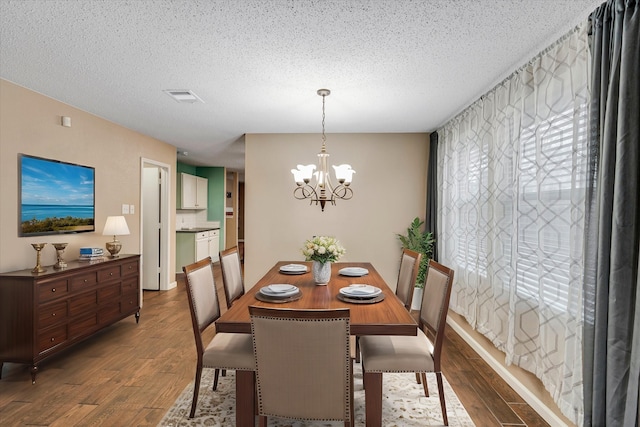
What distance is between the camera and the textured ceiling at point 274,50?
195cm

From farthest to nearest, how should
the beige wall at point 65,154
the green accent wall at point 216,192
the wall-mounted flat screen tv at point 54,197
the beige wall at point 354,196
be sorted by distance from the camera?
the green accent wall at point 216,192, the beige wall at point 354,196, the wall-mounted flat screen tv at point 54,197, the beige wall at point 65,154

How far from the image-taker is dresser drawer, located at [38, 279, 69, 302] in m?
2.87

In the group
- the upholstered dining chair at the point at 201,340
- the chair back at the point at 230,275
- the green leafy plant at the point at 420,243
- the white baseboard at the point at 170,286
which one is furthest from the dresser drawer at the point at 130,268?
the green leafy plant at the point at 420,243

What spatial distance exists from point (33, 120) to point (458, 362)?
14.6 ft

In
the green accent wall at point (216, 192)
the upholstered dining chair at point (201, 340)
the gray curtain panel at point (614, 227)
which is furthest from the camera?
the green accent wall at point (216, 192)

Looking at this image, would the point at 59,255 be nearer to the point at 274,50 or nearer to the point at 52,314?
the point at 52,314

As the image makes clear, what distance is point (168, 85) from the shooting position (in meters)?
3.06

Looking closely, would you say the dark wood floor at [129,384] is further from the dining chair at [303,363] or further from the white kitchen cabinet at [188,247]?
the white kitchen cabinet at [188,247]

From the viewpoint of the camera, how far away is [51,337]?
9.75 feet

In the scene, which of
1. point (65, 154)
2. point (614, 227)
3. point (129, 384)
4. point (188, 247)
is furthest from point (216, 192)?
point (614, 227)

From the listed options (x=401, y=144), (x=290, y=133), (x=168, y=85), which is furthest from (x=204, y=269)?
(x=401, y=144)

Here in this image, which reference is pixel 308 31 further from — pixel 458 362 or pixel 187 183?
pixel 187 183

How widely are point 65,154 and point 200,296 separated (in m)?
2.44

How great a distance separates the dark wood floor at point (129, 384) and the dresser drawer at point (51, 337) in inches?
9.3
